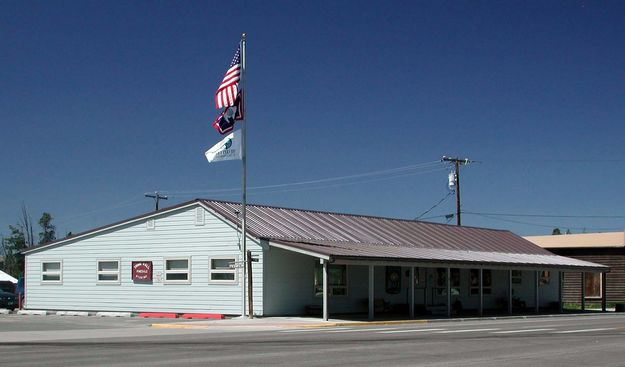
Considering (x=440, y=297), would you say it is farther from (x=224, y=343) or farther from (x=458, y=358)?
(x=458, y=358)

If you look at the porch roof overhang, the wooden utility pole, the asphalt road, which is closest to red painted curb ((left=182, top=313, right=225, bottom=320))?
the wooden utility pole

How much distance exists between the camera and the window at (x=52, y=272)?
3822 cm

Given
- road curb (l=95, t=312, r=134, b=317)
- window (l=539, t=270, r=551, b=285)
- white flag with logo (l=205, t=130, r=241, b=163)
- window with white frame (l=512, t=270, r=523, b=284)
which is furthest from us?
window (l=539, t=270, r=551, b=285)

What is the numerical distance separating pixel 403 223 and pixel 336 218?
540 cm

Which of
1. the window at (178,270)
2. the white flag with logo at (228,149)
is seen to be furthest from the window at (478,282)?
the white flag with logo at (228,149)

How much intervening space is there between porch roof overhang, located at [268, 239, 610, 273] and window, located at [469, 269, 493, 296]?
1002 millimetres

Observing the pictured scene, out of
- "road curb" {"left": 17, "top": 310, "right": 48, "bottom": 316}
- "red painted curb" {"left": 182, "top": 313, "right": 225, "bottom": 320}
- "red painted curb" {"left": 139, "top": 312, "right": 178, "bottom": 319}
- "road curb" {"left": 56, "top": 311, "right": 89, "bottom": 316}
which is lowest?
"road curb" {"left": 17, "top": 310, "right": 48, "bottom": 316}

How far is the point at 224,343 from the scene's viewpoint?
18344 millimetres

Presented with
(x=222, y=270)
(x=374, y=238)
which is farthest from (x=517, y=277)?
(x=222, y=270)

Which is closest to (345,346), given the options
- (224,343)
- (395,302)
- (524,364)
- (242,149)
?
(224,343)

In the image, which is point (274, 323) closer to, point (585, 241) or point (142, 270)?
point (142, 270)

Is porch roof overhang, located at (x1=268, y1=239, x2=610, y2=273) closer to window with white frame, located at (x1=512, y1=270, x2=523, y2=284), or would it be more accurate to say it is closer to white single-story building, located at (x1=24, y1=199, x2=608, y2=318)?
white single-story building, located at (x1=24, y1=199, x2=608, y2=318)

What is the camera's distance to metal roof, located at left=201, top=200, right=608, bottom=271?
32062 millimetres

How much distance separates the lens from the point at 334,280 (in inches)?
1339
